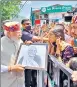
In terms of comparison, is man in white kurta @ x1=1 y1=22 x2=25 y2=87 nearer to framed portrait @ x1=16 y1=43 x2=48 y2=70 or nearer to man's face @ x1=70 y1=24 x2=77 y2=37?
framed portrait @ x1=16 y1=43 x2=48 y2=70

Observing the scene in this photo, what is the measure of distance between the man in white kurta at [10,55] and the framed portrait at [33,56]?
11cm

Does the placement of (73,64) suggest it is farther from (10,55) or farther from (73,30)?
(73,30)

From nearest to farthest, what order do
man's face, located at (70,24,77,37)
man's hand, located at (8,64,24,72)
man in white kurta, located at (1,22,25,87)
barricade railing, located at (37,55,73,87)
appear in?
barricade railing, located at (37,55,73,87) < man's hand, located at (8,64,24,72) < man in white kurta, located at (1,22,25,87) < man's face, located at (70,24,77,37)

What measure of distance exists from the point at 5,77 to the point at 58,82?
85 centimetres

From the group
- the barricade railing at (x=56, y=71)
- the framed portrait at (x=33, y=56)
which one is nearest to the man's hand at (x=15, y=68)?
the framed portrait at (x=33, y=56)

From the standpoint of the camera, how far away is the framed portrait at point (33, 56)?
15.5 feet

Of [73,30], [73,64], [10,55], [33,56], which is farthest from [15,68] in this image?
[73,30]

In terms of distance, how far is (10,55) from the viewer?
4.72 m

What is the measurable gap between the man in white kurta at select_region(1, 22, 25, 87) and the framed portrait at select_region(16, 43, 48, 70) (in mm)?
108

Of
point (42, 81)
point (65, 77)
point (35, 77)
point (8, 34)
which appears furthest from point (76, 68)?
point (35, 77)

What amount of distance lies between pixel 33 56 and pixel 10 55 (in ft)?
1.19

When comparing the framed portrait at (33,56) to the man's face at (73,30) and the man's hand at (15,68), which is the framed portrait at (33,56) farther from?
the man's face at (73,30)

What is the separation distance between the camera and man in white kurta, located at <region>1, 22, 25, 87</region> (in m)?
4.64

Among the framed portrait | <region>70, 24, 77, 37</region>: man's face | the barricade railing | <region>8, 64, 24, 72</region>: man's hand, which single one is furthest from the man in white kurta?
<region>70, 24, 77, 37</region>: man's face
